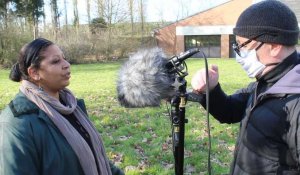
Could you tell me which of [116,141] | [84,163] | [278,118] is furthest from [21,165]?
[116,141]

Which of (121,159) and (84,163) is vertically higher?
(84,163)

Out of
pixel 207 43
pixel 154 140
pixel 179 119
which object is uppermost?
pixel 179 119

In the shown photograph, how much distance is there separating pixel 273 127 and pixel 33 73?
1654mm

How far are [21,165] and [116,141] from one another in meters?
4.35

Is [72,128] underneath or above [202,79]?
underneath

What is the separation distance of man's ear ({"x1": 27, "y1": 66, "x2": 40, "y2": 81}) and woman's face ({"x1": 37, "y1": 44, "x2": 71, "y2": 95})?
0.01 metres

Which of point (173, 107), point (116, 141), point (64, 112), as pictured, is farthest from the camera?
point (116, 141)

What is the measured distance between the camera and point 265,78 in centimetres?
208

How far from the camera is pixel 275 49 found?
2.05 m

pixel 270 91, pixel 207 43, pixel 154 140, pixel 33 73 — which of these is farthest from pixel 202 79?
pixel 207 43

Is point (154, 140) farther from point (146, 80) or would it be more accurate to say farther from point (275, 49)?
point (275, 49)

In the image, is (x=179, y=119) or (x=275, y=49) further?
(x=179, y=119)

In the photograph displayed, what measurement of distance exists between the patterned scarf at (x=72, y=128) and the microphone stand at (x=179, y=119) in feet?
2.02

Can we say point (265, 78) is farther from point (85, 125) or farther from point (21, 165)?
point (21, 165)
